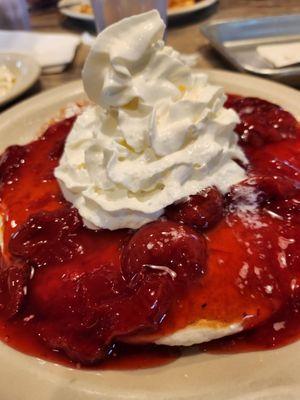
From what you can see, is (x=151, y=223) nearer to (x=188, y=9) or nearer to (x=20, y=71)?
(x=20, y=71)

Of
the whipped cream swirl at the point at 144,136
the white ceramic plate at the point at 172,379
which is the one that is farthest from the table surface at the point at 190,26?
the white ceramic plate at the point at 172,379

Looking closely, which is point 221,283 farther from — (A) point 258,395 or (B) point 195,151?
(B) point 195,151

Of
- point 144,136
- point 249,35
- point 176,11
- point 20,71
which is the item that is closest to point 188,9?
point 176,11

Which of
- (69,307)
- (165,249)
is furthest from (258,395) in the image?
(69,307)

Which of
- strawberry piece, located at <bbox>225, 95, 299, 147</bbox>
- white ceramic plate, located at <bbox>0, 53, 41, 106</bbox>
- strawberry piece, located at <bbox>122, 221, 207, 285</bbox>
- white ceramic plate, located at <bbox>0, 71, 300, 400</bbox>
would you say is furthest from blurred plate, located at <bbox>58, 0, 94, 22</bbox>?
white ceramic plate, located at <bbox>0, 71, 300, 400</bbox>

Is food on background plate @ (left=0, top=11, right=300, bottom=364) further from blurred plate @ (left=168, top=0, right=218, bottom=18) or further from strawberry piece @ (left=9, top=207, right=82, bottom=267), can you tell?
blurred plate @ (left=168, top=0, right=218, bottom=18)

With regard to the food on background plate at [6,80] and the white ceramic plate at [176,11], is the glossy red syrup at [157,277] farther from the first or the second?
the white ceramic plate at [176,11]
